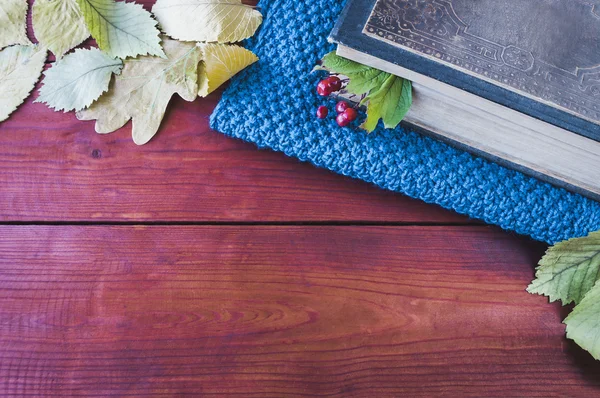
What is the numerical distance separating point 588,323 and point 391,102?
0.93ft

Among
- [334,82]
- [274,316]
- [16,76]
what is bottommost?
[274,316]

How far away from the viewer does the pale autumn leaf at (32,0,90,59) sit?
60 cm

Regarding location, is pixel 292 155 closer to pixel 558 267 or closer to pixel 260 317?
pixel 260 317

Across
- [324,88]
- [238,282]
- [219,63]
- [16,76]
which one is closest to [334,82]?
[324,88]

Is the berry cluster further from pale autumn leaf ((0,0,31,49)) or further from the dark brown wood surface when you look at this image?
pale autumn leaf ((0,0,31,49))

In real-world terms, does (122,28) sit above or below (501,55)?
below

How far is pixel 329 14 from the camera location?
0.59 meters

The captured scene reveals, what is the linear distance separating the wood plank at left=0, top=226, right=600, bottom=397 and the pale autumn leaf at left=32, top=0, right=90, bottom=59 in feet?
0.67

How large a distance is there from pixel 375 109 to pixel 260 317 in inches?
9.1

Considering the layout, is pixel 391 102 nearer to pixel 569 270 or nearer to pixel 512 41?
pixel 512 41

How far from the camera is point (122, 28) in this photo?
23.5 inches

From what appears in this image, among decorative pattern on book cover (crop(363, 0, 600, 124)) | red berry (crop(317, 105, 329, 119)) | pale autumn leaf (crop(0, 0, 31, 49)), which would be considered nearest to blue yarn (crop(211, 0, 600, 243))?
red berry (crop(317, 105, 329, 119))

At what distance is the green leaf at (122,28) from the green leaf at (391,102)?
231 mm

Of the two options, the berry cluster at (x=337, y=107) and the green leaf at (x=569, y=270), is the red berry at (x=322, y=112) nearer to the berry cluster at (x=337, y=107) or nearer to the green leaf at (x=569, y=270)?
the berry cluster at (x=337, y=107)
